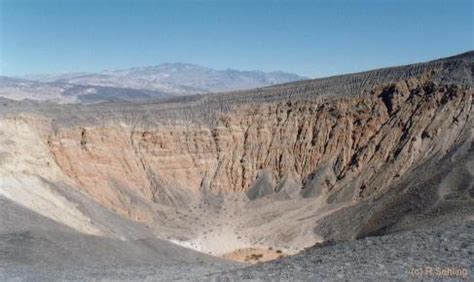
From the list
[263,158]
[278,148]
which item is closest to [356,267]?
[263,158]

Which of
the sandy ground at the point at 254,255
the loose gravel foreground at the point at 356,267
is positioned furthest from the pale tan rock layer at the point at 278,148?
the loose gravel foreground at the point at 356,267

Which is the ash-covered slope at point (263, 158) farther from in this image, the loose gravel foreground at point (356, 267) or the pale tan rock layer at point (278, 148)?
the loose gravel foreground at point (356, 267)

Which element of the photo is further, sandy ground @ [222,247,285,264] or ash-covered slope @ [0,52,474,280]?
ash-covered slope @ [0,52,474,280]

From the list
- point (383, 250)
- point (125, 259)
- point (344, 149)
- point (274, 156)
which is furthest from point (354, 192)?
point (383, 250)

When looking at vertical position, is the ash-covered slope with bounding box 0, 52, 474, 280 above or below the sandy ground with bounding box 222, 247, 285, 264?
above

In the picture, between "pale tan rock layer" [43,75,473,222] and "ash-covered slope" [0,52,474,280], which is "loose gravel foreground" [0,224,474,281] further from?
"pale tan rock layer" [43,75,473,222]

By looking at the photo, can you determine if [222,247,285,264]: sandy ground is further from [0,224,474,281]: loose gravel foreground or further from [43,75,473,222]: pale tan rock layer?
[0,224,474,281]: loose gravel foreground

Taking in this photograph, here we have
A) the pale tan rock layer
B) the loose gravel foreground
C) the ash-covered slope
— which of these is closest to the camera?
the loose gravel foreground

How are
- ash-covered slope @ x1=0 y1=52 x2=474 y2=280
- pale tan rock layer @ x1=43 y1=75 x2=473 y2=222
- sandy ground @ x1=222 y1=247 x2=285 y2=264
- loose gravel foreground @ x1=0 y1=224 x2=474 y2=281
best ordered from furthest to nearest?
1. pale tan rock layer @ x1=43 y1=75 x2=473 y2=222
2. ash-covered slope @ x1=0 y1=52 x2=474 y2=280
3. sandy ground @ x1=222 y1=247 x2=285 y2=264
4. loose gravel foreground @ x1=0 y1=224 x2=474 y2=281

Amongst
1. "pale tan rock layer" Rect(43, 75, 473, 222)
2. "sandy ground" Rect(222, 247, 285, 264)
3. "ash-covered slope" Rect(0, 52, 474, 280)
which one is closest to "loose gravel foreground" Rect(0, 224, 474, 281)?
"ash-covered slope" Rect(0, 52, 474, 280)
